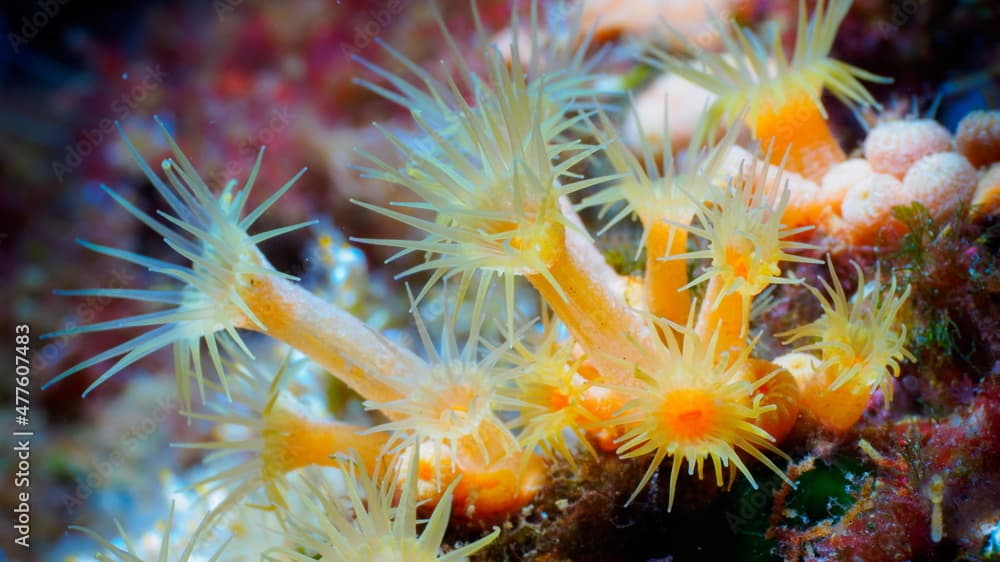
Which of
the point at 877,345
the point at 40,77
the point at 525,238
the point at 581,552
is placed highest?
the point at 40,77

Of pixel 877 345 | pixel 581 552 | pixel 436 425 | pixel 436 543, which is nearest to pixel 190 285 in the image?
pixel 436 425

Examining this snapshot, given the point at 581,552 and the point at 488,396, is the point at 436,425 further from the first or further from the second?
the point at 581,552
